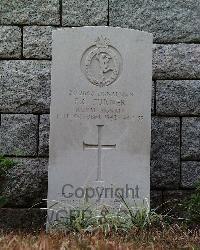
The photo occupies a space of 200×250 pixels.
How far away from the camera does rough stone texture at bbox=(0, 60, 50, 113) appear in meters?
5.70

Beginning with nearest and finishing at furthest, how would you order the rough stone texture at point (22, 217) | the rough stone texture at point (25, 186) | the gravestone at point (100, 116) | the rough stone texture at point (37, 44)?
the gravestone at point (100, 116)
the rough stone texture at point (22, 217)
the rough stone texture at point (25, 186)
the rough stone texture at point (37, 44)

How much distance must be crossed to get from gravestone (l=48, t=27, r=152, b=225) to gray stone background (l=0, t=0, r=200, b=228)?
74cm

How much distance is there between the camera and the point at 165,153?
5.70 metres

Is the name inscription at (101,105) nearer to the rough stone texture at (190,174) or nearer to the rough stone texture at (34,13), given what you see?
the rough stone texture at (190,174)

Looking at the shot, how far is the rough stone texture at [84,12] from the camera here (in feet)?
18.9

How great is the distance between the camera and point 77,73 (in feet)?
16.4

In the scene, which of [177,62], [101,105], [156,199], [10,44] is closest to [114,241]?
[101,105]

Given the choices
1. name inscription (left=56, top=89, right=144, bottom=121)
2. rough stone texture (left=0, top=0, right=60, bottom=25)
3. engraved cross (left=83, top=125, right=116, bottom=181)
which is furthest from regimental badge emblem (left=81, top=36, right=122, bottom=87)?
rough stone texture (left=0, top=0, right=60, bottom=25)

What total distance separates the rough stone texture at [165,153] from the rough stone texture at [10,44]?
136 centimetres

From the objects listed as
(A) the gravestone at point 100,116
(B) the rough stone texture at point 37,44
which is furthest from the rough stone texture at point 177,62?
(B) the rough stone texture at point 37,44

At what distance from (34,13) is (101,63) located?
110cm

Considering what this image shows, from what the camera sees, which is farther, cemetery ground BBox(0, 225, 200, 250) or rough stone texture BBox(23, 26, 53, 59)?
Result: rough stone texture BBox(23, 26, 53, 59)

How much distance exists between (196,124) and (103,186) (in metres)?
1.22

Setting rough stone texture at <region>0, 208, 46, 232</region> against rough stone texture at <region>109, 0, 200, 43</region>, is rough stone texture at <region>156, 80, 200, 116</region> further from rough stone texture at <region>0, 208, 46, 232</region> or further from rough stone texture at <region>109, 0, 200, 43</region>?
rough stone texture at <region>0, 208, 46, 232</region>
